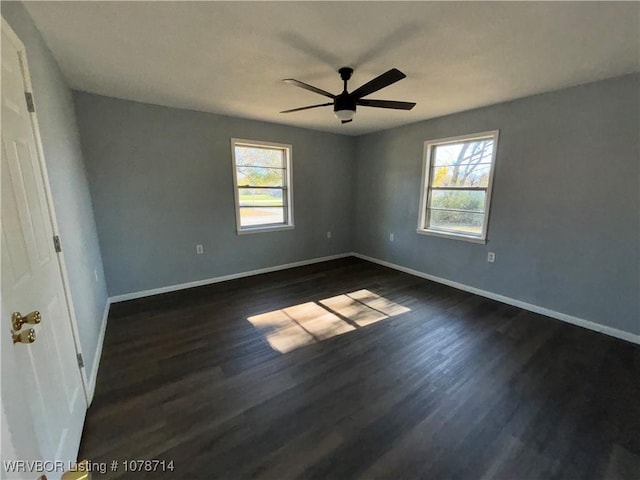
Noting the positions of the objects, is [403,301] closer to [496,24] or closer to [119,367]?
[496,24]

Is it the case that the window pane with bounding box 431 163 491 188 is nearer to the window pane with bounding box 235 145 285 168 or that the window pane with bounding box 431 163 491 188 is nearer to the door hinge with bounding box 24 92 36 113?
the window pane with bounding box 235 145 285 168

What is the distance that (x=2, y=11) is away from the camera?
1.18 m

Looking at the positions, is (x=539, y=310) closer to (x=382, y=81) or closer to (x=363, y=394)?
(x=363, y=394)

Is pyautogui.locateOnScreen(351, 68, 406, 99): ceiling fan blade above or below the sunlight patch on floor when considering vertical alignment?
above

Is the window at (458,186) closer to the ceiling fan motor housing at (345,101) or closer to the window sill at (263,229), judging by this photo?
the ceiling fan motor housing at (345,101)

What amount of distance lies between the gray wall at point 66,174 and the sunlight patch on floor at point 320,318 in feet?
4.54

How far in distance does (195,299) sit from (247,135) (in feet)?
7.84

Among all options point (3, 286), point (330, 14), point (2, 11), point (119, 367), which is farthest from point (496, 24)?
point (119, 367)

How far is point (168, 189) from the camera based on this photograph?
3396 millimetres

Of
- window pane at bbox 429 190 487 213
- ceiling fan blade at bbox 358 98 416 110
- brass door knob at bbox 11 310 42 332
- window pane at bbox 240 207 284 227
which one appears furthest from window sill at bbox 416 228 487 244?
brass door knob at bbox 11 310 42 332

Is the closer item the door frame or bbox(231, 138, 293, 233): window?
the door frame

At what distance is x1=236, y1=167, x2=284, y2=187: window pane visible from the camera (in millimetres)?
3994

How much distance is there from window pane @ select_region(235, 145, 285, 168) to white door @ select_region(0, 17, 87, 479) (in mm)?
2670

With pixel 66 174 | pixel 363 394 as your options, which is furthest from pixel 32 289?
pixel 363 394
